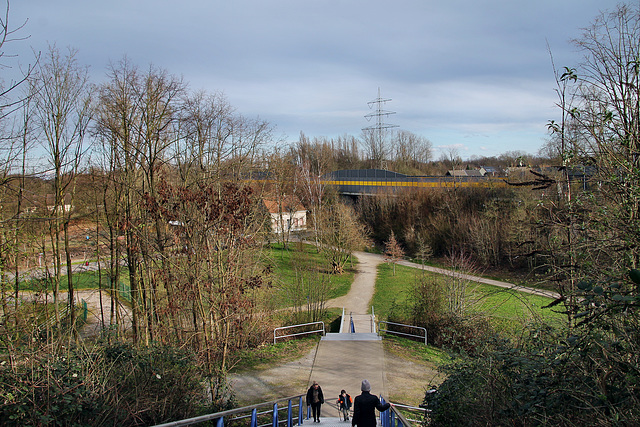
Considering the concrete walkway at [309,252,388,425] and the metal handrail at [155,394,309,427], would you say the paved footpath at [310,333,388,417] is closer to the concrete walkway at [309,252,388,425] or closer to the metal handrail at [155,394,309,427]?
the concrete walkway at [309,252,388,425]

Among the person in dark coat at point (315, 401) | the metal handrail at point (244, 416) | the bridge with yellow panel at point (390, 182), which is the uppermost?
the bridge with yellow panel at point (390, 182)

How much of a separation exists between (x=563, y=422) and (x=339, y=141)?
8961 cm

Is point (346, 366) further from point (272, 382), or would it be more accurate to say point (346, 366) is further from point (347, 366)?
point (272, 382)

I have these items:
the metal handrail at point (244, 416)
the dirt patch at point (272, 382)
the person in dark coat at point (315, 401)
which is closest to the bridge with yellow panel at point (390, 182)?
the dirt patch at point (272, 382)

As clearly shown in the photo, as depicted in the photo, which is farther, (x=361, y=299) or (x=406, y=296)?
(x=361, y=299)

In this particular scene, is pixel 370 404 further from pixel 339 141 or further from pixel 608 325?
pixel 339 141

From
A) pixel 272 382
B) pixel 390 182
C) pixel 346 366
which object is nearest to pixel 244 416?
pixel 272 382

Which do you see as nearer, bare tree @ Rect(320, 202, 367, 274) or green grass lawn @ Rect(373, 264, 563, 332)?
green grass lawn @ Rect(373, 264, 563, 332)

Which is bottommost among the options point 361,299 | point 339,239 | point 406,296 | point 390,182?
point 361,299

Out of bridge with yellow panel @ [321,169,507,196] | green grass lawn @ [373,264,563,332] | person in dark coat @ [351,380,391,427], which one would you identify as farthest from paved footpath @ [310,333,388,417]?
bridge with yellow panel @ [321,169,507,196]

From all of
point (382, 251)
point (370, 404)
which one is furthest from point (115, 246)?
point (382, 251)

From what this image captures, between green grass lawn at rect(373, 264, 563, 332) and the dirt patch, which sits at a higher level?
the dirt patch

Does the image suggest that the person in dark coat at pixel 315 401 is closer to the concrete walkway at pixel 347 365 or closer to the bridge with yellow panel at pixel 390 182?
the concrete walkway at pixel 347 365

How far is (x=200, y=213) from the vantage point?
8.55m
